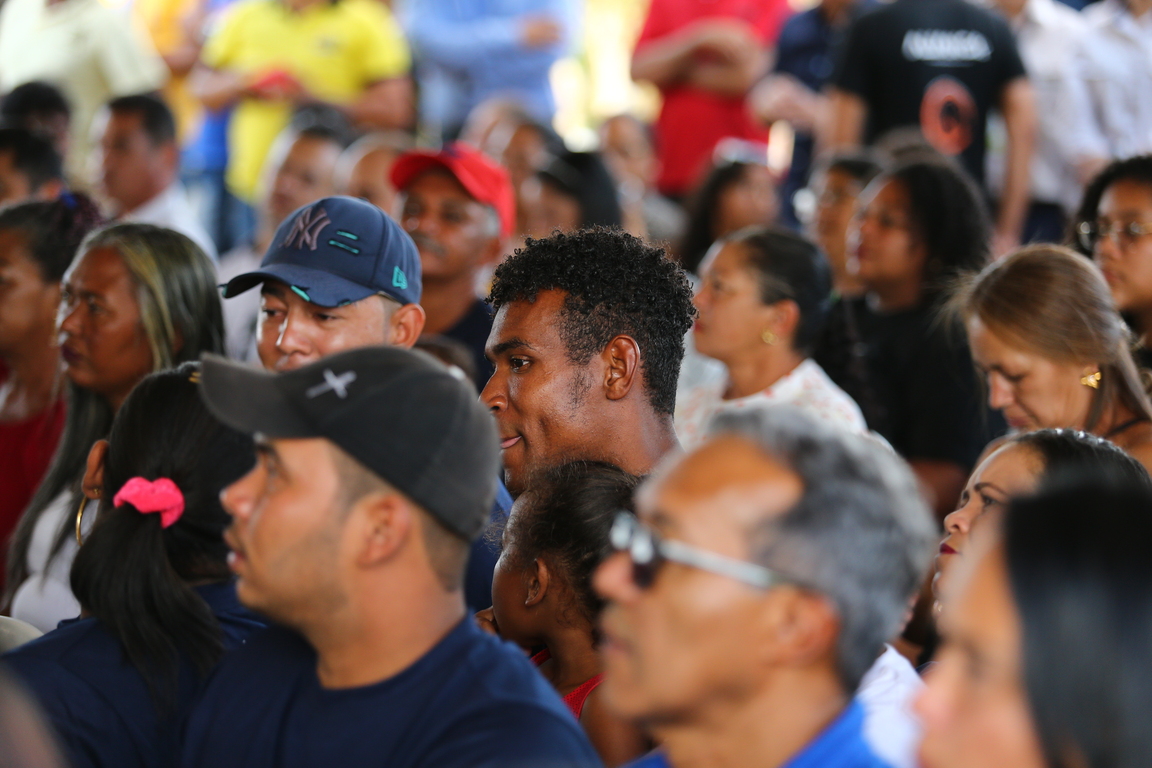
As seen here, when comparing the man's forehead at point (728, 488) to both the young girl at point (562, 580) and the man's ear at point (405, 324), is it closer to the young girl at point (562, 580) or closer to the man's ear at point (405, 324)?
the young girl at point (562, 580)

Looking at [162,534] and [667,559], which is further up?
[667,559]

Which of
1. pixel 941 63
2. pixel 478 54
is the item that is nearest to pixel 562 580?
pixel 941 63

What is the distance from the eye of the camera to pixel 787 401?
12.9 feet

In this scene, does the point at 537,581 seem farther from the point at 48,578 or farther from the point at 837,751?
the point at 48,578

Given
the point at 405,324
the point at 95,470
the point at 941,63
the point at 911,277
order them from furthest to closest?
the point at 941,63, the point at 911,277, the point at 405,324, the point at 95,470

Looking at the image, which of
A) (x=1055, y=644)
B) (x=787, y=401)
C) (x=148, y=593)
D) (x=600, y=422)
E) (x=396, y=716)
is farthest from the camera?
(x=787, y=401)

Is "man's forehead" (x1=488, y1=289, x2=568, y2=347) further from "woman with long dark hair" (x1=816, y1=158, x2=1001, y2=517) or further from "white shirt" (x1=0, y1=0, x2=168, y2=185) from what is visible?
"white shirt" (x1=0, y1=0, x2=168, y2=185)

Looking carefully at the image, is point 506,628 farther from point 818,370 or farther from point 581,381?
point 818,370

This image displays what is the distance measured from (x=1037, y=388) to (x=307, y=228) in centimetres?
200

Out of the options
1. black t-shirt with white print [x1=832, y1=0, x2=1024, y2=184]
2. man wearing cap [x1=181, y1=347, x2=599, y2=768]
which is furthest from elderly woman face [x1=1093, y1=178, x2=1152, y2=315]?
man wearing cap [x1=181, y1=347, x2=599, y2=768]

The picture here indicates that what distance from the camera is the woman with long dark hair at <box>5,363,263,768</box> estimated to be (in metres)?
2.11

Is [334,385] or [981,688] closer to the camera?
[981,688]

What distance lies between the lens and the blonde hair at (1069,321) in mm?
3201

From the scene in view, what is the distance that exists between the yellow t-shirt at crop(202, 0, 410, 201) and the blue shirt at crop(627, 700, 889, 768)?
20.7ft
